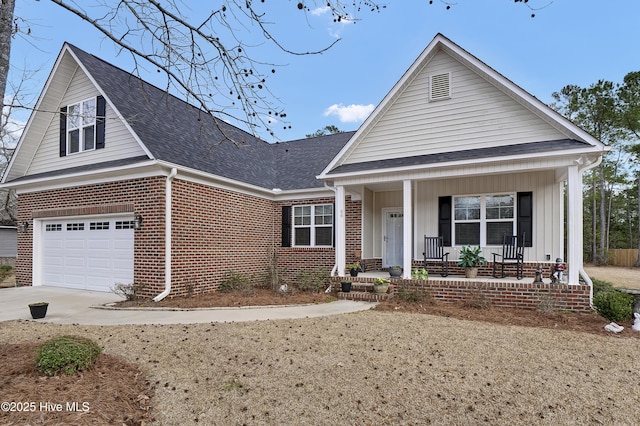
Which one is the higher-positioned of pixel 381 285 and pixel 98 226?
pixel 98 226

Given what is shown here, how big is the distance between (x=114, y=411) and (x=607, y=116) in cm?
3307

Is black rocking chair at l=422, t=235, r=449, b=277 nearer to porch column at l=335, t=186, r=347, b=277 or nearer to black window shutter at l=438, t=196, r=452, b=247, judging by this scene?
black window shutter at l=438, t=196, r=452, b=247

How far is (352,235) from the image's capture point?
11.9 m

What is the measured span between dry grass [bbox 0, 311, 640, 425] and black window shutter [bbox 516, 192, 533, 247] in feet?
13.2

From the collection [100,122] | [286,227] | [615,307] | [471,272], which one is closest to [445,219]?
[471,272]

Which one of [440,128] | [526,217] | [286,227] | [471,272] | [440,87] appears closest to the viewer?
[471,272]

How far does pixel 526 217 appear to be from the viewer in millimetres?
9719

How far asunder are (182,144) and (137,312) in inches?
196

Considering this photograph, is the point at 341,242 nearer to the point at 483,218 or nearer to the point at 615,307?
the point at 483,218

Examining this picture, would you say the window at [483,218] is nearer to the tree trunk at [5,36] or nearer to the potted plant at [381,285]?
the potted plant at [381,285]

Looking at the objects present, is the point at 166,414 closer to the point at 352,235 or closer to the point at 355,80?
the point at 355,80

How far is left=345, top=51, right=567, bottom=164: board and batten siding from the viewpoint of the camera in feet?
30.2

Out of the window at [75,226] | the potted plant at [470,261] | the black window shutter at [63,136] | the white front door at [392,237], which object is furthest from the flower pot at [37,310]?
the potted plant at [470,261]

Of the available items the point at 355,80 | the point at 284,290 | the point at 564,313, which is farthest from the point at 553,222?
the point at 284,290
